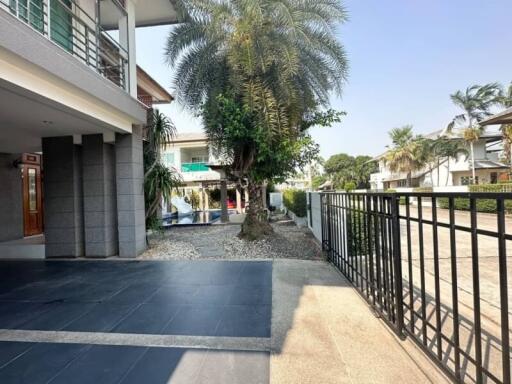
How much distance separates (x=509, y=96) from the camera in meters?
28.9

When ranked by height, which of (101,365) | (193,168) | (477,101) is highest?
(477,101)

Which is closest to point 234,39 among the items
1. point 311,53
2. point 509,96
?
point 311,53

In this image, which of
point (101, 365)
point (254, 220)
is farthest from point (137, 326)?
point (254, 220)

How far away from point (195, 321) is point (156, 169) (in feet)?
18.3

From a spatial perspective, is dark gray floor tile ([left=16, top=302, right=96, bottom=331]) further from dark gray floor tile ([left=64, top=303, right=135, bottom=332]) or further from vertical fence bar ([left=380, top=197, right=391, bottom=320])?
vertical fence bar ([left=380, top=197, right=391, bottom=320])

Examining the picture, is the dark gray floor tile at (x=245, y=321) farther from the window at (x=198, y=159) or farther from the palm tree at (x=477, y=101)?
the palm tree at (x=477, y=101)

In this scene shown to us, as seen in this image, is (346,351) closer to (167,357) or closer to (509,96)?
(167,357)

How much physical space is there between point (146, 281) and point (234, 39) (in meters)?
6.09

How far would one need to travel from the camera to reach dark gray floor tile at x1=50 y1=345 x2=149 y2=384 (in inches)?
107

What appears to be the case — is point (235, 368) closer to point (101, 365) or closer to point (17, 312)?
point (101, 365)

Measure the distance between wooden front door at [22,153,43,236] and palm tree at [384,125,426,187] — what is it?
34.6 meters

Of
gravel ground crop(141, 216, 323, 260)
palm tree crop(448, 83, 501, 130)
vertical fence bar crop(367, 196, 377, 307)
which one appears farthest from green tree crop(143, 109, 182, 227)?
palm tree crop(448, 83, 501, 130)

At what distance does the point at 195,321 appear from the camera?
3852 millimetres

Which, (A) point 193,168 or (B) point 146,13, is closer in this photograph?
(B) point 146,13
